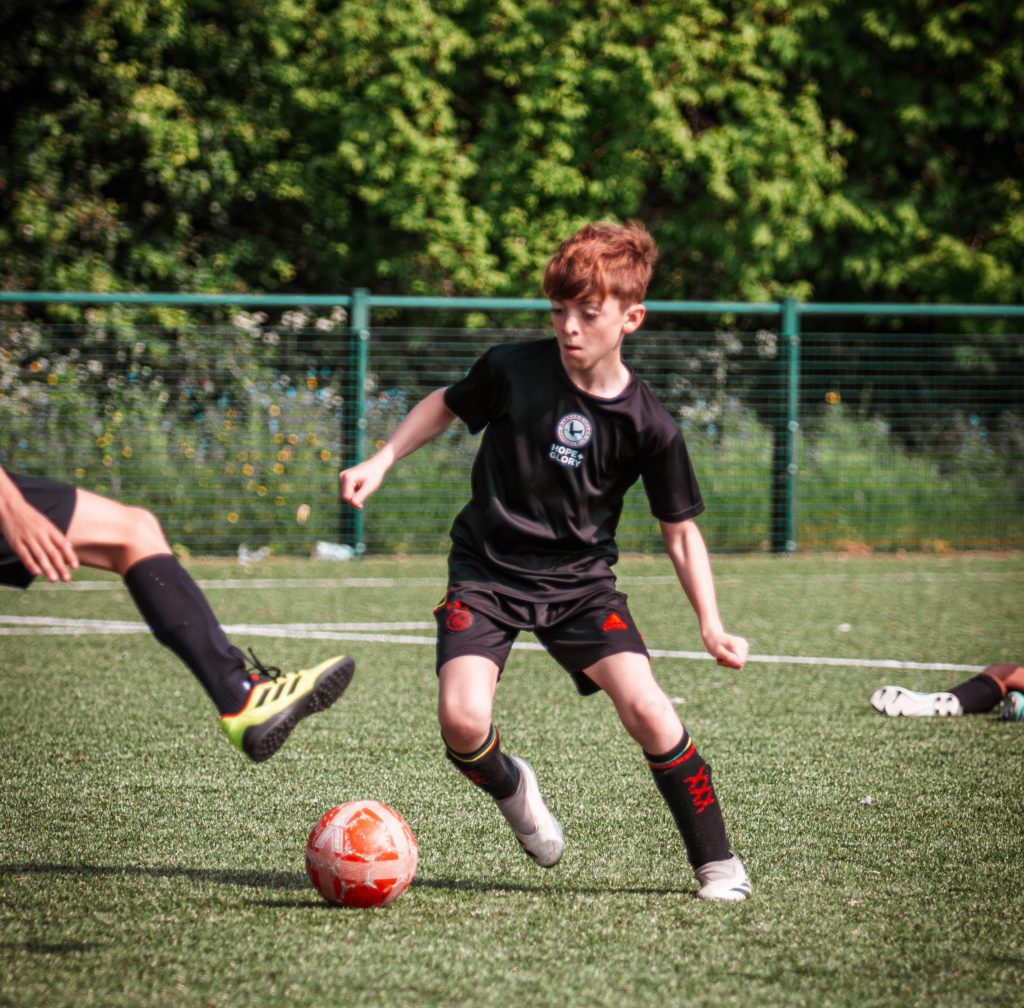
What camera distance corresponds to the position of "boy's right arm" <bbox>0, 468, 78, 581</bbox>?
115 inches

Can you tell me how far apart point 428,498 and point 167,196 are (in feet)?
20.2

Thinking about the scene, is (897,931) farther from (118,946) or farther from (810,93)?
(810,93)

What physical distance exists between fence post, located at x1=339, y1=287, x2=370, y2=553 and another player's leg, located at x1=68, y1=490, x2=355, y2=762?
8.69 m

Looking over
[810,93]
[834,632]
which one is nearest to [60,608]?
[834,632]

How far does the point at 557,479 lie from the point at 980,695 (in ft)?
10.2

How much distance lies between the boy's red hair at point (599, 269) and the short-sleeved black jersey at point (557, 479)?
242 millimetres

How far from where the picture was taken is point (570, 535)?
3.59 m

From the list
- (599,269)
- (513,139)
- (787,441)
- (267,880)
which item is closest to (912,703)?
(599,269)

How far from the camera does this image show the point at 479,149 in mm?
15211

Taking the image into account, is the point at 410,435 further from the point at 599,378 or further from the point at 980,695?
the point at 980,695

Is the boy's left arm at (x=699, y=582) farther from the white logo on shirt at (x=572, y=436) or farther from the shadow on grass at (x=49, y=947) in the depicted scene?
the shadow on grass at (x=49, y=947)

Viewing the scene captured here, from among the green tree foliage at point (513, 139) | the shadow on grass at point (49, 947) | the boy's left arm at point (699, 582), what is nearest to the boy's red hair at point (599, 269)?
the boy's left arm at point (699, 582)

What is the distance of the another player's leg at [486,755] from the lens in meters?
3.42

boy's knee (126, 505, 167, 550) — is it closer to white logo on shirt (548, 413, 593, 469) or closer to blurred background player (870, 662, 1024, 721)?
white logo on shirt (548, 413, 593, 469)
